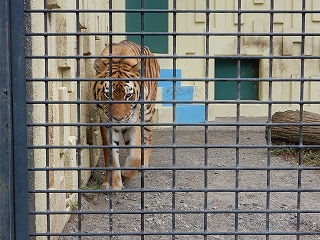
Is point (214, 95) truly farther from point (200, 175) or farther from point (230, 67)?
point (200, 175)

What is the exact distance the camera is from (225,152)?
8.00 metres

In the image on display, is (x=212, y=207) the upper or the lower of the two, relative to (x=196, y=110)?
lower

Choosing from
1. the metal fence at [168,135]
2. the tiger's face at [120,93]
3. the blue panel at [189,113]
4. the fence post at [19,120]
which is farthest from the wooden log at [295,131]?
the fence post at [19,120]

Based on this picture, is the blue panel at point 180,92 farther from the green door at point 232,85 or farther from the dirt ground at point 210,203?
the dirt ground at point 210,203

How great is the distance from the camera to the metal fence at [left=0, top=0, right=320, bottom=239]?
2.81 metres

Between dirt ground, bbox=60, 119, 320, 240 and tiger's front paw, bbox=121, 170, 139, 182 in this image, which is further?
tiger's front paw, bbox=121, 170, 139, 182

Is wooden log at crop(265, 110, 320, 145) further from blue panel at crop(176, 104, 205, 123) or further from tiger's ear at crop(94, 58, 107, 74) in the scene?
tiger's ear at crop(94, 58, 107, 74)

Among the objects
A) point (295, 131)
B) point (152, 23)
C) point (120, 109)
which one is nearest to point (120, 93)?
point (120, 109)

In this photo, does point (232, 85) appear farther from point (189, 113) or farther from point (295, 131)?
point (295, 131)

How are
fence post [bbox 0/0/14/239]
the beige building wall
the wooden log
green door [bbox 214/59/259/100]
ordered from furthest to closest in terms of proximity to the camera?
green door [bbox 214/59/259/100], the beige building wall, the wooden log, fence post [bbox 0/0/14/239]

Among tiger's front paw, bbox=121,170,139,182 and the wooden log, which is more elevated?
the wooden log

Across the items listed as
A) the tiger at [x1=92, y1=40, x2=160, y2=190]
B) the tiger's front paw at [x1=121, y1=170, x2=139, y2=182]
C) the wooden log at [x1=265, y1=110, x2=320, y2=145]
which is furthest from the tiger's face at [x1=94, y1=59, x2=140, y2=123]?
the wooden log at [x1=265, y1=110, x2=320, y2=145]

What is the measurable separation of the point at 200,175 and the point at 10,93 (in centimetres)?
400

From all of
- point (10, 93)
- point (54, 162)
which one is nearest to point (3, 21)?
point (10, 93)
